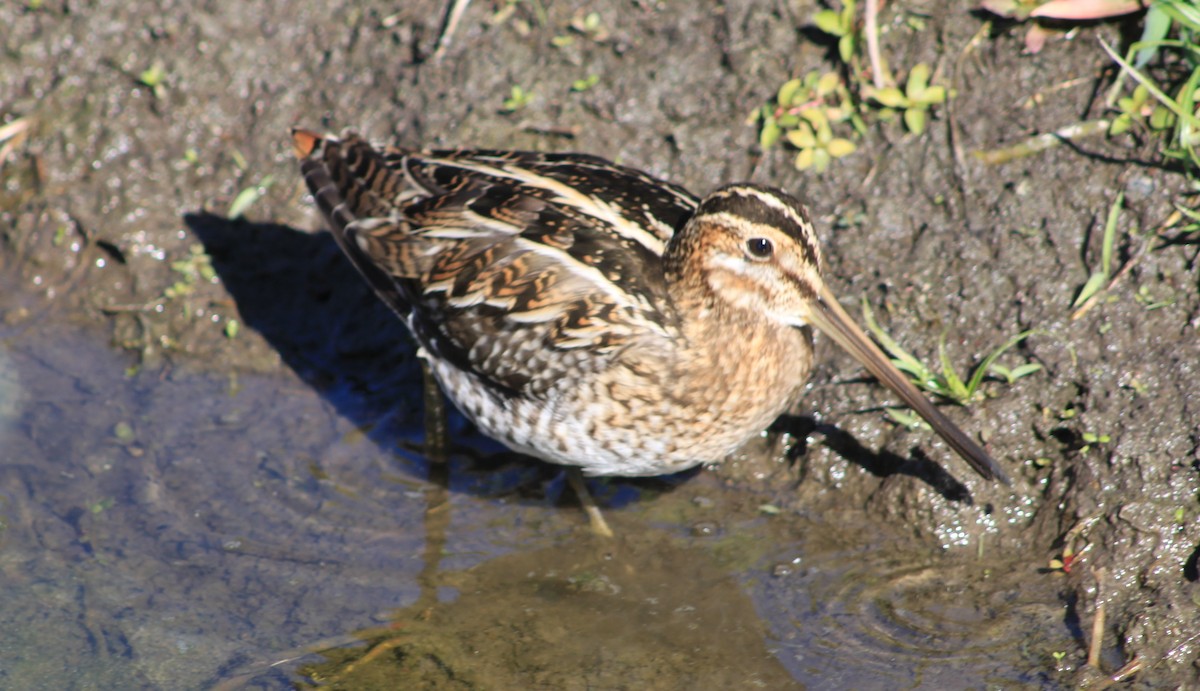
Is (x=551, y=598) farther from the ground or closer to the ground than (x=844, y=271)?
closer to the ground

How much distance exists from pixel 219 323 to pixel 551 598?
2305 millimetres

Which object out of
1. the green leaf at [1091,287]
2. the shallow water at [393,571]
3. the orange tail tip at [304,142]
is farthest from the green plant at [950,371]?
the orange tail tip at [304,142]

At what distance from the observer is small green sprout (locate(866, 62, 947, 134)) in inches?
203

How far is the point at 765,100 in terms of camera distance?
5.53 m

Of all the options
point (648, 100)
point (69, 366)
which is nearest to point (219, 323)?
point (69, 366)

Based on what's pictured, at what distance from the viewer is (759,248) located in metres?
4.20

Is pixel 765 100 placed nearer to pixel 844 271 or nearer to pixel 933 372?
pixel 844 271

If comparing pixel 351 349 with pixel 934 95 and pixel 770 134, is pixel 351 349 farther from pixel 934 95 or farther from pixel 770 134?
pixel 934 95

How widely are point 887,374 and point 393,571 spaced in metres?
1.94

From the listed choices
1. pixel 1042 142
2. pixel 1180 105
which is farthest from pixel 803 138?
pixel 1180 105

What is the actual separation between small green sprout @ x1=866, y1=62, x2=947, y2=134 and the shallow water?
169 centimetres

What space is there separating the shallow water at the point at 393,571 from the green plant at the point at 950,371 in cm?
59

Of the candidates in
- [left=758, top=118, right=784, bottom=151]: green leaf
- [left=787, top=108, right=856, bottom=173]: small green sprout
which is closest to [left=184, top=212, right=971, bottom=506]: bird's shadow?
[left=787, top=108, right=856, bottom=173]: small green sprout

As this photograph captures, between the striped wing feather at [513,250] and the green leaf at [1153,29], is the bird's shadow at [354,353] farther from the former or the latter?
the green leaf at [1153,29]
